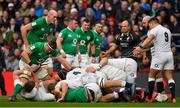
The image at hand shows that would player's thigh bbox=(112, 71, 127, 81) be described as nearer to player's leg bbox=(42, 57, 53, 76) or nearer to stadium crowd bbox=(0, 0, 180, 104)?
player's leg bbox=(42, 57, 53, 76)

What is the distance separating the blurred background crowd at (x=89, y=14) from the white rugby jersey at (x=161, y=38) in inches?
274

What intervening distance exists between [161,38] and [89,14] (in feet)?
29.9

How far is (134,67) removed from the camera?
→ 20078mm

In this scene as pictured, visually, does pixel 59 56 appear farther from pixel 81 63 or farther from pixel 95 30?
pixel 95 30

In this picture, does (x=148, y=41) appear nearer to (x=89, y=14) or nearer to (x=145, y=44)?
(x=145, y=44)

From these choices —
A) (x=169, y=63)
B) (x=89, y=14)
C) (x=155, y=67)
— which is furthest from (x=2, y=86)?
(x=89, y=14)

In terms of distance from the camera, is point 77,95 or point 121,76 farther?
point 121,76

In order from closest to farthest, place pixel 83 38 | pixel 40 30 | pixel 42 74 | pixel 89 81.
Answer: pixel 89 81
pixel 42 74
pixel 40 30
pixel 83 38

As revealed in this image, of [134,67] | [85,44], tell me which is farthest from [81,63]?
[134,67]

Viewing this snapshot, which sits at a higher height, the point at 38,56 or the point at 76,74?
the point at 38,56

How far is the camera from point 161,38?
19859 millimetres

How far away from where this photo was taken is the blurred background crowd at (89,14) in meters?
27.6

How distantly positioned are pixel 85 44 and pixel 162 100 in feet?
14.9

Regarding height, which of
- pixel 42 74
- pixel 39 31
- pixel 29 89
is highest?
pixel 39 31
